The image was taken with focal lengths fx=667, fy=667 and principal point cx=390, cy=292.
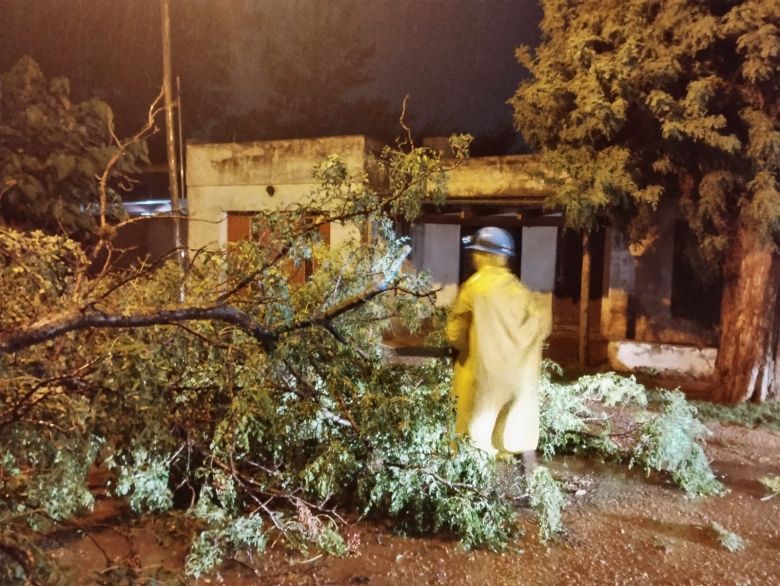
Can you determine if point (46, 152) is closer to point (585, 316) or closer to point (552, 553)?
point (585, 316)

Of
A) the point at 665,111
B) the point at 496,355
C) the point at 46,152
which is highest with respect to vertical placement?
the point at 665,111

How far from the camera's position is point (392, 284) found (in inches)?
172

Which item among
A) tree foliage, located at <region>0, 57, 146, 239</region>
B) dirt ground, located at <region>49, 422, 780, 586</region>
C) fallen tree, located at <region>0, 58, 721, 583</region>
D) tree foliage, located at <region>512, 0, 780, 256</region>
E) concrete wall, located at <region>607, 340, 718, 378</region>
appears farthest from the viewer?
tree foliage, located at <region>0, 57, 146, 239</region>

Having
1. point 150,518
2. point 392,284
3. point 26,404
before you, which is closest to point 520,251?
point 392,284

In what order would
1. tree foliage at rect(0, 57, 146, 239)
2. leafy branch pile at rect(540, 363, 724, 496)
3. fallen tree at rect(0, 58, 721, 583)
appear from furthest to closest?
tree foliage at rect(0, 57, 146, 239) < leafy branch pile at rect(540, 363, 724, 496) < fallen tree at rect(0, 58, 721, 583)

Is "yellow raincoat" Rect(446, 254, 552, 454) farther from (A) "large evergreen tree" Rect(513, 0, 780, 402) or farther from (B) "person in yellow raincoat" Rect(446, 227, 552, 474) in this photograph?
(A) "large evergreen tree" Rect(513, 0, 780, 402)

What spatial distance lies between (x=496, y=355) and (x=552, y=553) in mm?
1199

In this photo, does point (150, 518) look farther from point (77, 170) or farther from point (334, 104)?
point (334, 104)

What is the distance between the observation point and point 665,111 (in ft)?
Answer: 23.9

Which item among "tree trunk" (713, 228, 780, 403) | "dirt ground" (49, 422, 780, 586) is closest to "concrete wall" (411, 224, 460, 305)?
"tree trunk" (713, 228, 780, 403)

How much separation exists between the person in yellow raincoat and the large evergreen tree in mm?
4145

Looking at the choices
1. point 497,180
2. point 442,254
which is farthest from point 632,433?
point 442,254

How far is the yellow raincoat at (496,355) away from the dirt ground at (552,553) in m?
0.67

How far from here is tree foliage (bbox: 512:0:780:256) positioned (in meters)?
7.00
